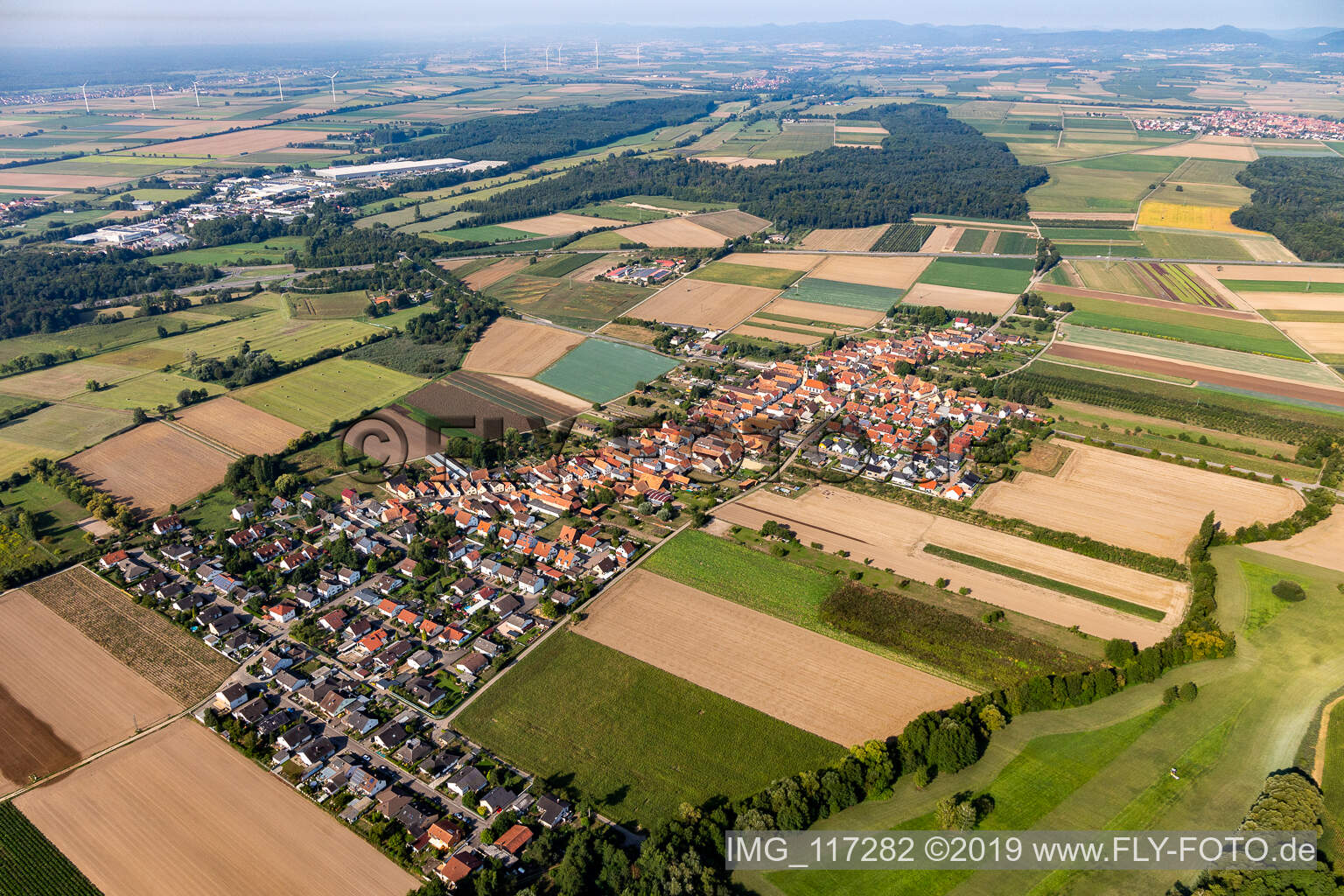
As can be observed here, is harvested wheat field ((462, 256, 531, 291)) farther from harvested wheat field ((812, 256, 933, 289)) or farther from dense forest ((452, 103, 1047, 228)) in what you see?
harvested wheat field ((812, 256, 933, 289))

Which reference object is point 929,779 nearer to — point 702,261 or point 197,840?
point 197,840

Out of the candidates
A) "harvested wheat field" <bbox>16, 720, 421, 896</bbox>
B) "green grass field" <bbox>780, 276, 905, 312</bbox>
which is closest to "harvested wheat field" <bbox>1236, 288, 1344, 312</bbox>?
"green grass field" <bbox>780, 276, 905, 312</bbox>

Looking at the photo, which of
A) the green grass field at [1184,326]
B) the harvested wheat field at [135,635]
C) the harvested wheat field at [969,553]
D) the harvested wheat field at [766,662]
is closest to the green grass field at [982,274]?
the green grass field at [1184,326]

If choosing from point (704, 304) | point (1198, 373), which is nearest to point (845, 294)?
point (704, 304)

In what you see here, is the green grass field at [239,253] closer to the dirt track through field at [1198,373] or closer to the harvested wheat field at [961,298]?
the harvested wheat field at [961,298]

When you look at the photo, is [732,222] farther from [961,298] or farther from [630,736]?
[630,736]
